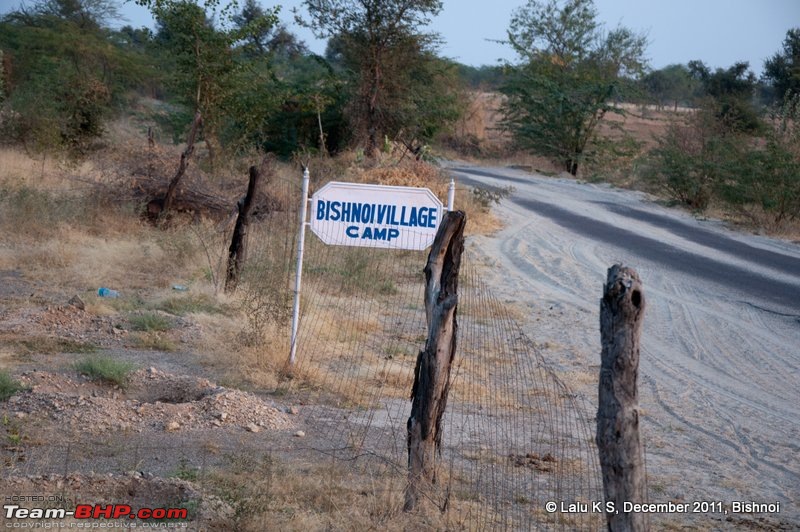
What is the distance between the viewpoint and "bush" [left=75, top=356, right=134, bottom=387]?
7.21 metres

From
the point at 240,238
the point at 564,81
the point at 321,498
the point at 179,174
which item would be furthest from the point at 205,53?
the point at 564,81

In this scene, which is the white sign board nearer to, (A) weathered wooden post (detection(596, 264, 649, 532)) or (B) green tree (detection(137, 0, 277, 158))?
(A) weathered wooden post (detection(596, 264, 649, 532))

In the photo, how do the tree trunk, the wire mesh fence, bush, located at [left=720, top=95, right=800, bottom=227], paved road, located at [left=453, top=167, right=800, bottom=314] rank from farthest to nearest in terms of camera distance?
bush, located at [left=720, top=95, right=800, bottom=227]
the tree trunk
paved road, located at [left=453, top=167, right=800, bottom=314]
the wire mesh fence

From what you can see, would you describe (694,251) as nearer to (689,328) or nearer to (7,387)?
(689,328)

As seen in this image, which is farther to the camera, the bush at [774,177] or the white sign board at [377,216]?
the bush at [774,177]

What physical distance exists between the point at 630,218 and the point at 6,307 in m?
17.2

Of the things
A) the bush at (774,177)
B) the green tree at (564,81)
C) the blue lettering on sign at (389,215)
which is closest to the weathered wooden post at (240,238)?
the blue lettering on sign at (389,215)

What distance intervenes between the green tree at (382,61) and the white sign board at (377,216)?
63.2ft

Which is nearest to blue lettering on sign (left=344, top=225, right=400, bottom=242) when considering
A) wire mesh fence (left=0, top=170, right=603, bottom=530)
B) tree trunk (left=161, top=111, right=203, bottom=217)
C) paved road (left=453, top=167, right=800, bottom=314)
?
wire mesh fence (left=0, top=170, right=603, bottom=530)

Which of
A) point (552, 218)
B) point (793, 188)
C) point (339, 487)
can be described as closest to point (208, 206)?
point (552, 218)

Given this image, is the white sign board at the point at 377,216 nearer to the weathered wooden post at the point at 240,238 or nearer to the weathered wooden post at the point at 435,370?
the weathered wooden post at the point at 240,238

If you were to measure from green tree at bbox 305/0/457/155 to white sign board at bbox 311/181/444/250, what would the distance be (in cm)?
1925

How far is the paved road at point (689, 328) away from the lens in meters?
6.66

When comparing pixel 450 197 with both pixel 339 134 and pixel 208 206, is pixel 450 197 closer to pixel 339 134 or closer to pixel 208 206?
pixel 208 206
